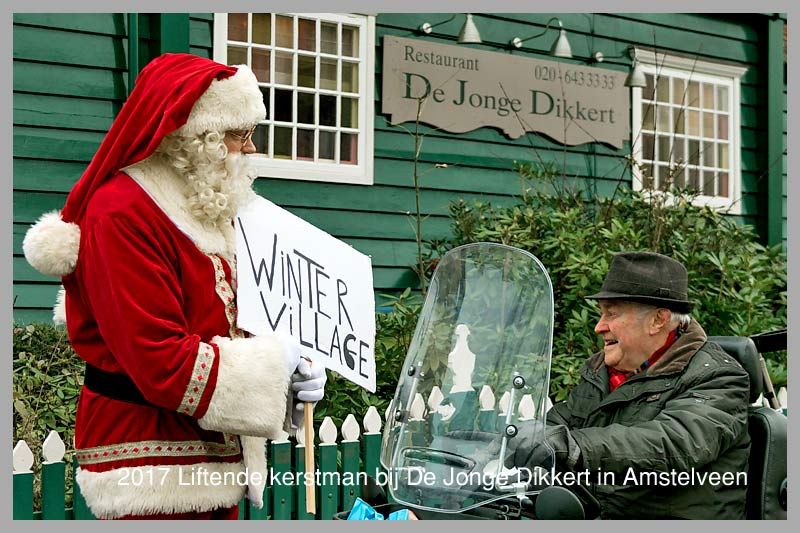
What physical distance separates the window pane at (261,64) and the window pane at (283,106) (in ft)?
0.48

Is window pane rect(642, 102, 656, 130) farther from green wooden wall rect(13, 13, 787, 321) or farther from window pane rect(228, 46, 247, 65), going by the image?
window pane rect(228, 46, 247, 65)

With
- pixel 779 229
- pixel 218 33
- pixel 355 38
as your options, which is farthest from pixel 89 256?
pixel 779 229

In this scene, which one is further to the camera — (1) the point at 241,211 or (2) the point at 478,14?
(2) the point at 478,14

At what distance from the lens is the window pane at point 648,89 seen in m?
8.91

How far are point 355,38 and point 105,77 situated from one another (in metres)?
1.99

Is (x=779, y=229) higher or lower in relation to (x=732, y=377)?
higher

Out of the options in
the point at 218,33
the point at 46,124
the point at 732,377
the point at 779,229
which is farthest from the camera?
the point at 779,229

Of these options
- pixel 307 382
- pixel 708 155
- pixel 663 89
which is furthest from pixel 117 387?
pixel 708 155

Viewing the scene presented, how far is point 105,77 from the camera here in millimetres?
6258

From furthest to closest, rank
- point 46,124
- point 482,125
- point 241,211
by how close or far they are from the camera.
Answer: point 482,125 → point 46,124 → point 241,211

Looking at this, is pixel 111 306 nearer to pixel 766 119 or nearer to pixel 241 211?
pixel 241 211

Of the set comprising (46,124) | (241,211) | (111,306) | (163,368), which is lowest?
(163,368)

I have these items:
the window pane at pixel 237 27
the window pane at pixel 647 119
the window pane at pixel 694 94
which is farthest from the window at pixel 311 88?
the window pane at pixel 694 94

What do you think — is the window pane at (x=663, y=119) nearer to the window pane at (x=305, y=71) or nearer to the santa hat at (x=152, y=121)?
the window pane at (x=305, y=71)
